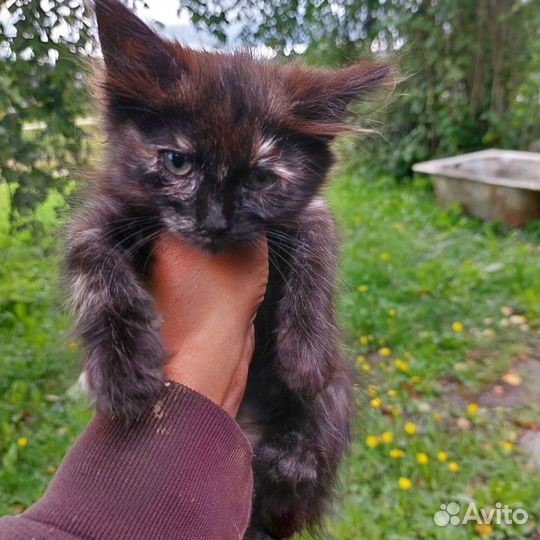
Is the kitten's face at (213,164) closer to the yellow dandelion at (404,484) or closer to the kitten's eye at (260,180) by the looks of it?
the kitten's eye at (260,180)

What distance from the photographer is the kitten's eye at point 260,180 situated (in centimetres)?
181

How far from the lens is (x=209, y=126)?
5.68 ft

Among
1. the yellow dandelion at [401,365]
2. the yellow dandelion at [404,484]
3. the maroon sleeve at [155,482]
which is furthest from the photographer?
the yellow dandelion at [401,365]

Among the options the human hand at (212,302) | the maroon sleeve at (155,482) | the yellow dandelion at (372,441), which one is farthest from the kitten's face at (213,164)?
the yellow dandelion at (372,441)

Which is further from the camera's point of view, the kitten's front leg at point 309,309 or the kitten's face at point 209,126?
the kitten's front leg at point 309,309

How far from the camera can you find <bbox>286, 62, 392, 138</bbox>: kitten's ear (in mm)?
1920

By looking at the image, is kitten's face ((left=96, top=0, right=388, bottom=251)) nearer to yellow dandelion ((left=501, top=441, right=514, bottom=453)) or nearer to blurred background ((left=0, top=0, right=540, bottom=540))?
blurred background ((left=0, top=0, right=540, bottom=540))

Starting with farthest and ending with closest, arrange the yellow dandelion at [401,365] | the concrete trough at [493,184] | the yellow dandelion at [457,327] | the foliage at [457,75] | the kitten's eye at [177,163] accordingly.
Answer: the foliage at [457,75] < the concrete trough at [493,184] < the yellow dandelion at [457,327] < the yellow dandelion at [401,365] < the kitten's eye at [177,163]

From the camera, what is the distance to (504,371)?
425 cm

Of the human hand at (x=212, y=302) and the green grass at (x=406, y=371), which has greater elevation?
the human hand at (x=212, y=302)

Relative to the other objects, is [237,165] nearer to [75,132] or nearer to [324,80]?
[324,80]

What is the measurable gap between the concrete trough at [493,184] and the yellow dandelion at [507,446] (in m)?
3.70

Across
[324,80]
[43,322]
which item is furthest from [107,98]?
[43,322]

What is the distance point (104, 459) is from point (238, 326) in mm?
613
